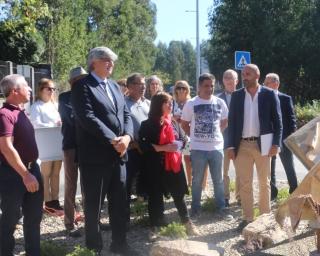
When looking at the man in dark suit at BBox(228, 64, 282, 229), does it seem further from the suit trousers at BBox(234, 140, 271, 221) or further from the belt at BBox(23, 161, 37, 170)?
the belt at BBox(23, 161, 37, 170)

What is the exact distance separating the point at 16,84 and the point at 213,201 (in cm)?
345

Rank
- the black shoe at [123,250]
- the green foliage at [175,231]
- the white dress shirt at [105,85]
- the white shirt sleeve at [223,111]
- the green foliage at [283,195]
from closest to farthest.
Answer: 1. the white dress shirt at [105,85]
2. the black shoe at [123,250]
3. the green foliage at [175,231]
4. the white shirt sleeve at [223,111]
5. the green foliage at [283,195]

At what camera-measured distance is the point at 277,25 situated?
27.9 metres

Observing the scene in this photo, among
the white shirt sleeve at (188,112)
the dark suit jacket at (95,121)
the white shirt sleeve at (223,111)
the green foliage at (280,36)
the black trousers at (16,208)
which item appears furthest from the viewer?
the green foliage at (280,36)

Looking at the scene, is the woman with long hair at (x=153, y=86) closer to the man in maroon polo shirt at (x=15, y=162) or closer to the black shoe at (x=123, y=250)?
the black shoe at (x=123, y=250)

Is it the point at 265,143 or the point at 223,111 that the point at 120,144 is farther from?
the point at 223,111

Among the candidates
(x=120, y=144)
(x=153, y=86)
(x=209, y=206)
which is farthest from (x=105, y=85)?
(x=209, y=206)

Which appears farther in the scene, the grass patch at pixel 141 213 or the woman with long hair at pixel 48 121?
the woman with long hair at pixel 48 121

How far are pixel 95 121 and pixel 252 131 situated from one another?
2034mm

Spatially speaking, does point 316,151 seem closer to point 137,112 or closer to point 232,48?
point 137,112

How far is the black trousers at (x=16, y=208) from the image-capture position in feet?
14.1

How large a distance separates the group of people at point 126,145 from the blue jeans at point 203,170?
0.5 inches

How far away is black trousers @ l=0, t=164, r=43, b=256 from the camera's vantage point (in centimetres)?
429

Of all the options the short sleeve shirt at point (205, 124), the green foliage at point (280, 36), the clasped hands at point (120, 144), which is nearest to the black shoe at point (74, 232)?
the clasped hands at point (120, 144)
